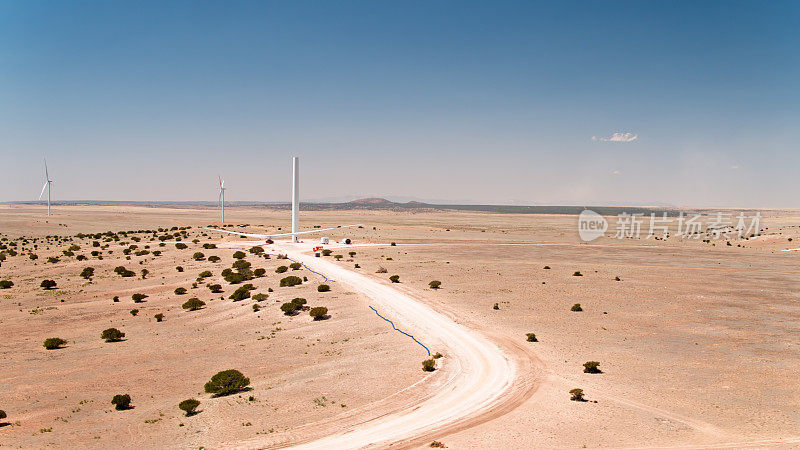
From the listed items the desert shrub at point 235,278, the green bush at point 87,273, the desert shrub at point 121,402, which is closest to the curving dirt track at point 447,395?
the desert shrub at point 121,402

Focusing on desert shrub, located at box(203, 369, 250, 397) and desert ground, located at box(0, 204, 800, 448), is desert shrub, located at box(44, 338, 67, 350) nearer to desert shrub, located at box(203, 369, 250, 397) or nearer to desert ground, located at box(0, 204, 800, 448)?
desert ground, located at box(0, 204, 800, 448)

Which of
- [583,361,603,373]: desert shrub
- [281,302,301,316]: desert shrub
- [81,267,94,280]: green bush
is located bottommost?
[81,267,94,280]: green bush

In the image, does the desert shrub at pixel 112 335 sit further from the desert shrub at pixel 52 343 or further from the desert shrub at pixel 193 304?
the desert shrub at pixel 193 304

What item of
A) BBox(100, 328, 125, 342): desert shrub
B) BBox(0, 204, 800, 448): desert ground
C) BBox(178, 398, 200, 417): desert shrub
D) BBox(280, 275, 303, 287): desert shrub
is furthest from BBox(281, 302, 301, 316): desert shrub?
BBox(178, 398, 200, 417): desert shrub

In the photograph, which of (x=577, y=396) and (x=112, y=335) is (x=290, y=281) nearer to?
(x=112, y=335)

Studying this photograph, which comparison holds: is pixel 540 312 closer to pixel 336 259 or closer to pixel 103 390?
pixel 103 390

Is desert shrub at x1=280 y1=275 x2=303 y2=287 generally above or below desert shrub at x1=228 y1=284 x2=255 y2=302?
above
